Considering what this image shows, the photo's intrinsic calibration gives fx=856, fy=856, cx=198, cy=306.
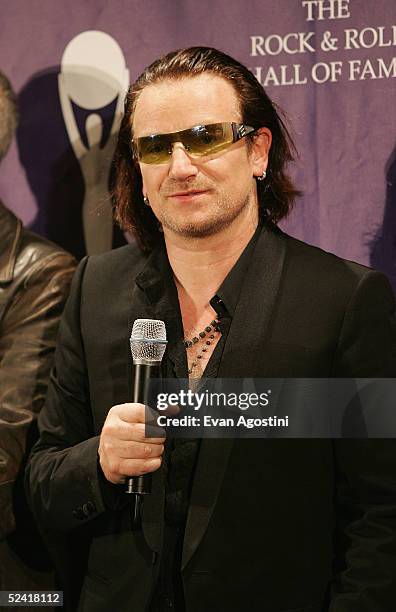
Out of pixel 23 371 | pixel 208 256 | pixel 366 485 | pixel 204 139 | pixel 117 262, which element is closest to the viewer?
pixel 366 485

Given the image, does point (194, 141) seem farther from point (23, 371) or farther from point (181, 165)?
point (23, 371)

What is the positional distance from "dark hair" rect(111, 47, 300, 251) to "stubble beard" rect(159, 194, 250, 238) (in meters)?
0.19

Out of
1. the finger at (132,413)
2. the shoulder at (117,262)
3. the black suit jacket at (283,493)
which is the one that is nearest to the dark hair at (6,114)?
the shoulder at (117,262)

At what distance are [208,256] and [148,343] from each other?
455mm

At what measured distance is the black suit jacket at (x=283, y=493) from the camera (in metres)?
1.89

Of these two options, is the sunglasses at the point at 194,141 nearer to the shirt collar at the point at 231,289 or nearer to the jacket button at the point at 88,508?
the shirt collar at the point at 231,289

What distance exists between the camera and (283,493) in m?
1.93

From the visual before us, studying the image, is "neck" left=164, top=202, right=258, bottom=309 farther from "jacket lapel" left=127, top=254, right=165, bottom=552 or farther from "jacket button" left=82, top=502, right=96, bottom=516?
"jacket button" left=82, top=502, right=96, bottom=516

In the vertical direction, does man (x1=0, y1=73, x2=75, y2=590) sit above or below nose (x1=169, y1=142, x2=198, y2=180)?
below

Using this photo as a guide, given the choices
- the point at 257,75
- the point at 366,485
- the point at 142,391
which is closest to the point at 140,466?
the point at 142,391

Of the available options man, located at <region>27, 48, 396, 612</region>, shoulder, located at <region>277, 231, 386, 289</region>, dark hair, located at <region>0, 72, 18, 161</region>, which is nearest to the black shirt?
man, located at <region>27, 48, 396, 612</region>

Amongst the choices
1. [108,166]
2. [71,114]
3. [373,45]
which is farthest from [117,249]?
[373,45]

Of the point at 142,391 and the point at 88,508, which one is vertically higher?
the point at 142,391

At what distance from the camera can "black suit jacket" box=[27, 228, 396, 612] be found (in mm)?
1893
